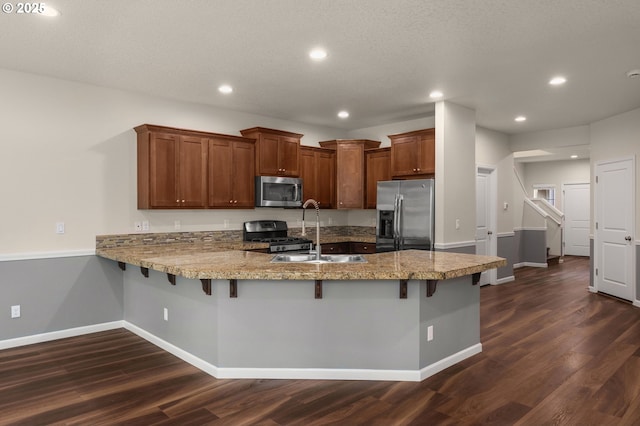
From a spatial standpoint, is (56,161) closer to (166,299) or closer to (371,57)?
(166,299)

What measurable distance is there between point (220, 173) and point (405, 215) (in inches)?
102

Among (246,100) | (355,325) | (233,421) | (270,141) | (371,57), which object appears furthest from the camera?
(270,141)

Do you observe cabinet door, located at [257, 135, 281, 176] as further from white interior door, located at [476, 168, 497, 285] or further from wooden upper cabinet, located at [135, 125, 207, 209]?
white interior door, located at [476, 168, 497, 285]

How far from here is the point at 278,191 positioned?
6.07 metres

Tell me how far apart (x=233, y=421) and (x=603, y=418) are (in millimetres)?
2431

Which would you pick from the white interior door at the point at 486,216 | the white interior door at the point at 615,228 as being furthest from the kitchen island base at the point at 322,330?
the white interior door at the point at 615,228

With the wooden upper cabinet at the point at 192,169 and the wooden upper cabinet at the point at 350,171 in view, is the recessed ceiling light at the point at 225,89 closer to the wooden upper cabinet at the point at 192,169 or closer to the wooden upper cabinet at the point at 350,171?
the wooden upper cabinet at the point at 192,169

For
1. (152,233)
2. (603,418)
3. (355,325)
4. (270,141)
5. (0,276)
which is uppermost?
(270,141)

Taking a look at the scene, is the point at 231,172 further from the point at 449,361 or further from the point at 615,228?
the point at 615,228

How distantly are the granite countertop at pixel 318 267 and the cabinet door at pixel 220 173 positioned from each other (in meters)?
1.51

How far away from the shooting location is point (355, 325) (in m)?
3.35

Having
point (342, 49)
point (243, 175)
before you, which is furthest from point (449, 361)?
point (243, 175)

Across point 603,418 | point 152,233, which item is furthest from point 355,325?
point 152,233

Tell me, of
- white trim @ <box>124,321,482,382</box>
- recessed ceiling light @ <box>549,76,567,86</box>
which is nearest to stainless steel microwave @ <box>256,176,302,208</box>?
white trim @ <box>124,321,482,382</box>
